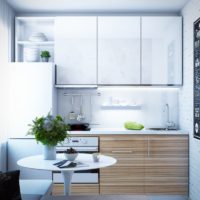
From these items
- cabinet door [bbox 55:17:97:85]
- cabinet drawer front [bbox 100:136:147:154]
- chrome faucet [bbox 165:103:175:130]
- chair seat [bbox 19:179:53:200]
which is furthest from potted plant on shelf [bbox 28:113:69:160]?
chrome faucet [bbox 165:103:175:130]

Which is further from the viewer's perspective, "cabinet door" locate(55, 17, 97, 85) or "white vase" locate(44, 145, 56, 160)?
"cabinet door" locate(55, 17, 97, 85)

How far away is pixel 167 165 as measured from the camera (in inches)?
167

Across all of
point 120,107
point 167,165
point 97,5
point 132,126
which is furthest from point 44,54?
point 167,165

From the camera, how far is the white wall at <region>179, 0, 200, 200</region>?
153 inches

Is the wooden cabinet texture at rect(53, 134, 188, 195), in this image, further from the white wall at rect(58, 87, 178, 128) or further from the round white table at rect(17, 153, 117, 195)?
the round white table at rect(17, 153, 117, 195)

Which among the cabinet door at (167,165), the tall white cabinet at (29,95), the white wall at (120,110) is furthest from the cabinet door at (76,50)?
the cabinet door at (167,165)

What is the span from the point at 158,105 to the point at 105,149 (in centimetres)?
122

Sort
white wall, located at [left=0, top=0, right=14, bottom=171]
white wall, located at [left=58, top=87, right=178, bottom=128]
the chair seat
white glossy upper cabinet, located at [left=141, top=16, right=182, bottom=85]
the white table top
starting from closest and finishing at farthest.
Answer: the white table top, the chair seat, white wall, located at [left=0, top=0, right=14, bottom=171], white glossy upper cabinet, located at [left=141, top=16, right=182, bottom=85], white wall, located at [left=58, top=87, right=178, bottom=128]

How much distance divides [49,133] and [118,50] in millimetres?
2107

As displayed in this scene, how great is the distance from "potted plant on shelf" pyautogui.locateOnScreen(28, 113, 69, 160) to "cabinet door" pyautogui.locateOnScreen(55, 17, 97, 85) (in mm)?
1615

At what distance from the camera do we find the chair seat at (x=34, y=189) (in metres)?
2.73

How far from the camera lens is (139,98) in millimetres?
4902

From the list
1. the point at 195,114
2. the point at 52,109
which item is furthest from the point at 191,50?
the point at 52,109

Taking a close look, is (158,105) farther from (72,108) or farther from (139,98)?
(72,108)
